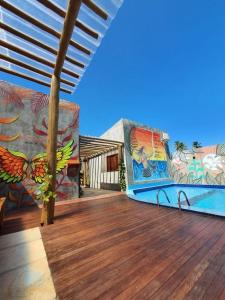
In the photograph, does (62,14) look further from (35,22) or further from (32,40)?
(32,40)

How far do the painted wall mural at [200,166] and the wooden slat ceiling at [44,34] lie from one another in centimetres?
1090

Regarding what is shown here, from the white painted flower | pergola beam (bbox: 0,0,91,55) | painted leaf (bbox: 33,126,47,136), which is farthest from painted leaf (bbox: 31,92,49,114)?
the white painted flower

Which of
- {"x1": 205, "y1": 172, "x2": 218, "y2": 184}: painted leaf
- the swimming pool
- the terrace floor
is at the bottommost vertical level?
the swimming pool

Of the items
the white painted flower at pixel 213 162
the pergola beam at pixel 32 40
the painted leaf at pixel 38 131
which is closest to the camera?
the pergola beam at pixel 32 40

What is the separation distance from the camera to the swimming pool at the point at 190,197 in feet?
14.7

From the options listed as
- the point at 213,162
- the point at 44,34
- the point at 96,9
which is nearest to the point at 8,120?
the point at 44,34

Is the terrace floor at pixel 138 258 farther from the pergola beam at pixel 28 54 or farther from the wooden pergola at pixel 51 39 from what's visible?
the pergola beam at pixel 28 54

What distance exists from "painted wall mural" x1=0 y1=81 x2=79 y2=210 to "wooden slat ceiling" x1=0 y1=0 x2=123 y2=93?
8.46ft

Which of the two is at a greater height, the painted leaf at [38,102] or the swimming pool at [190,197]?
the painted leaf at [38,102]

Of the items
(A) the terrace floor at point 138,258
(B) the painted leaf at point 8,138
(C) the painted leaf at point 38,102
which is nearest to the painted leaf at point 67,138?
(C) the painted leaf at point 38,102

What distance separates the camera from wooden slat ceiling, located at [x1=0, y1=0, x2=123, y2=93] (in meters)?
2.07

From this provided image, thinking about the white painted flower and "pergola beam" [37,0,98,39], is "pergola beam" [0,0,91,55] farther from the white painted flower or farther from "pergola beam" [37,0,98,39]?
the white painted flower

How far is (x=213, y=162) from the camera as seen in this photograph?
10273 mm

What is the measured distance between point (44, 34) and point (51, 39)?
12 centimetres
